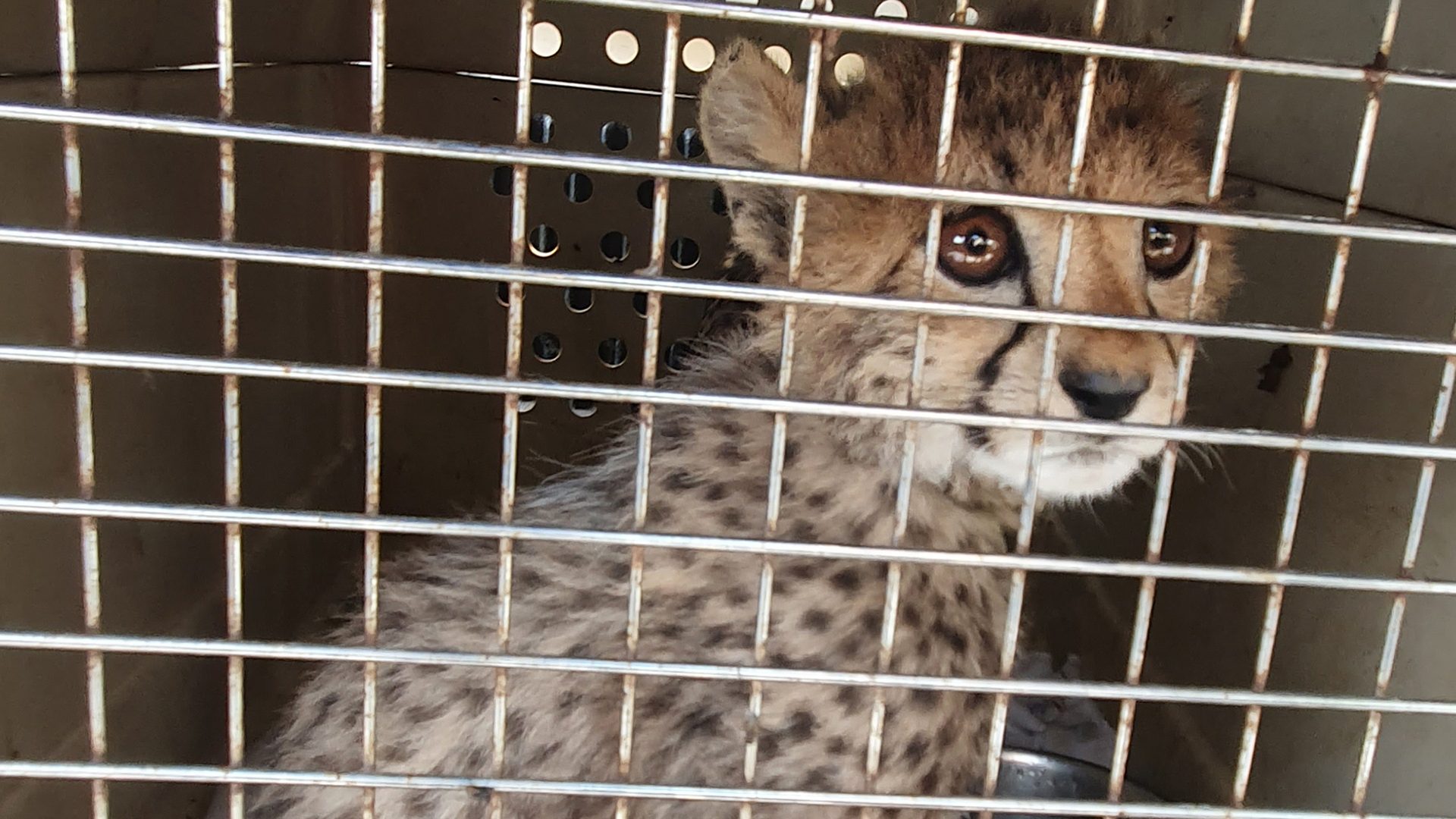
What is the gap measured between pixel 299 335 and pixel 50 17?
2.45 ft

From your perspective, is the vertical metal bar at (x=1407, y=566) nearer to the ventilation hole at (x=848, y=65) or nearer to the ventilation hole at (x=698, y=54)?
the ventilation hole at (x=848, y=65)

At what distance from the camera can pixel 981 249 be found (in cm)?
123

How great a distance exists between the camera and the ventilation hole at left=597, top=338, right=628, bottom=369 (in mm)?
2178

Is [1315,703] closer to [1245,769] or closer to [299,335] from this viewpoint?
[1245,769]

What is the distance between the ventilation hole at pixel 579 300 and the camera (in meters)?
2.15

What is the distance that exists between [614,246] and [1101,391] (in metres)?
1.22

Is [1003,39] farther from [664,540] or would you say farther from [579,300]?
[579,300]

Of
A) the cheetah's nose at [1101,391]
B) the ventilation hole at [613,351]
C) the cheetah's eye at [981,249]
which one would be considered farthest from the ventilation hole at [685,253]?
the cheetah's nose at [1101,391]

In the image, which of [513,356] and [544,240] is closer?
[513,356]

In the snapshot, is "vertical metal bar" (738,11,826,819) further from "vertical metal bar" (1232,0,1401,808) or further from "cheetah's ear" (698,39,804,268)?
"vertical metal bar" (1232,0,1401,808)

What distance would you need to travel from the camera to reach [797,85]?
4.18 ft

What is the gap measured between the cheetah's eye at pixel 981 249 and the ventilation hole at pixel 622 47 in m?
0.97

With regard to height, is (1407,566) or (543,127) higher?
(543,127)

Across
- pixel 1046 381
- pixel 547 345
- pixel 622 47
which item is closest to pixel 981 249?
pixel 1046 381
